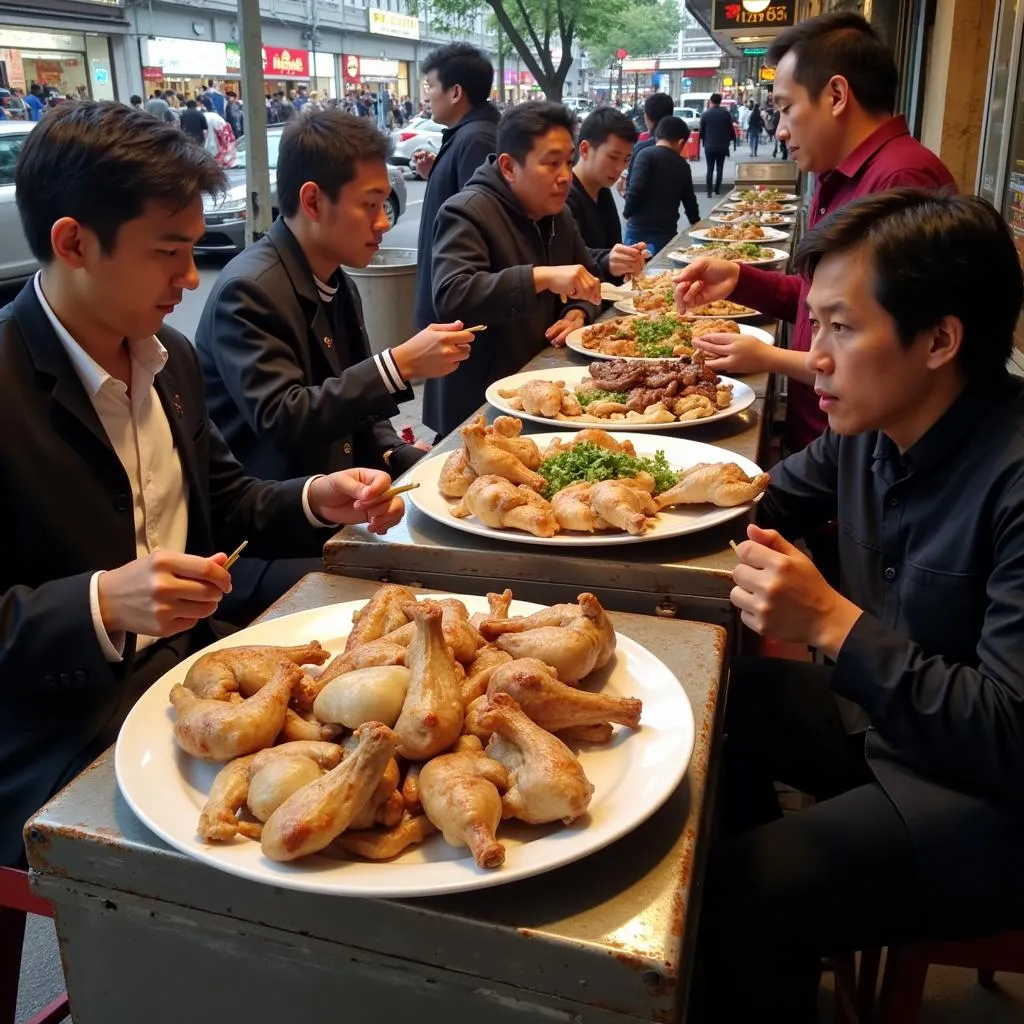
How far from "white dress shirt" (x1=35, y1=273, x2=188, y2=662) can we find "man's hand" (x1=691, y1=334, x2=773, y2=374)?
64.9 inches

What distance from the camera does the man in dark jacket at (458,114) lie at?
220 inches

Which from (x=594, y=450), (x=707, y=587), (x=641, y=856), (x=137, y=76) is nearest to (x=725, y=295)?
(x=594, y=450)

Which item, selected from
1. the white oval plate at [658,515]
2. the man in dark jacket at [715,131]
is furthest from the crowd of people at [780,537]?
the man in dark jacket at [715,131]

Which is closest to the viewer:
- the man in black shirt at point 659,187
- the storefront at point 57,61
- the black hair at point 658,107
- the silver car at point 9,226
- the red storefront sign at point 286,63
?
the silver car at point 9,226

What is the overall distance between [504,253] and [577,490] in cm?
222

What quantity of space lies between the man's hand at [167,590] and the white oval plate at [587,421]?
4.23 feet

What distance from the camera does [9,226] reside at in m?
9.60

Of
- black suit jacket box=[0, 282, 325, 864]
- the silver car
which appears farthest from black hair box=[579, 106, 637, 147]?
the silver car

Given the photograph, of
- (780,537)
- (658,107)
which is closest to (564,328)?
(780,537)

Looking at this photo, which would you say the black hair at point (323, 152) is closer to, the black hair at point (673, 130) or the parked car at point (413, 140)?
the black hair at point (673, 130)

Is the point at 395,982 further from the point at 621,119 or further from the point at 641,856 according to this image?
the point at 621,119

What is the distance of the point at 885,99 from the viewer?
352 centimetres

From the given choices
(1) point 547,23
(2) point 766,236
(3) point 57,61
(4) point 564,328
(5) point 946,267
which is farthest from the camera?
(3) point 57,61

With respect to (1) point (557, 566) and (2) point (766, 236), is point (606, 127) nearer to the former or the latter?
(2) point (766, 236)
